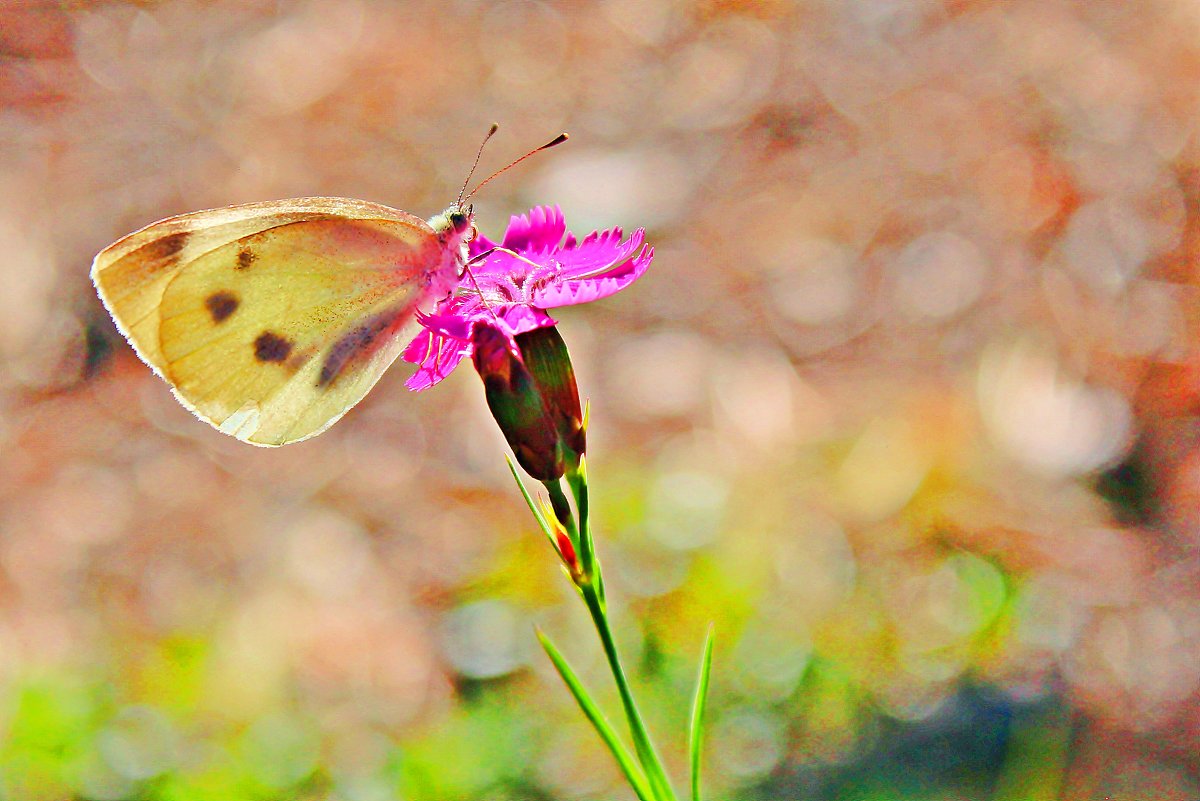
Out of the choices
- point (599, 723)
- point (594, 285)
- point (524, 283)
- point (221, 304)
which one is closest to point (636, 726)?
point (599, 723)

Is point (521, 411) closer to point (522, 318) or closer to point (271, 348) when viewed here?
point (522, 318)

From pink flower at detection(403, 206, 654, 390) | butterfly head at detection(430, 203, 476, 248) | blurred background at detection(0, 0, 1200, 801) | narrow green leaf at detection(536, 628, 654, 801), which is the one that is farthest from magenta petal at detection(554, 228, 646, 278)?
blurred background at detection(0, 0, 1200, 801)

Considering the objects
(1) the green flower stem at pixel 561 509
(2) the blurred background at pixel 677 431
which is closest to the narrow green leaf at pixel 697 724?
(1) the green flower stem at pixel 561 509

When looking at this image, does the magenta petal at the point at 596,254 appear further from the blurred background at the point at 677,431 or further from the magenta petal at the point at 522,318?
the blurred background at the point at 677,431

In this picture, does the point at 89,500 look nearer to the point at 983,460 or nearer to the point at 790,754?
the point at 790,754

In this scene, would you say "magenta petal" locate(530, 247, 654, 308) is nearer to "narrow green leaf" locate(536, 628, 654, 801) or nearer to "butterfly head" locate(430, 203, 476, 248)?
"butterfly head" locate(430, 203, 476, 248)

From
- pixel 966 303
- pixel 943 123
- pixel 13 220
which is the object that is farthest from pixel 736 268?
pixel 13 220
